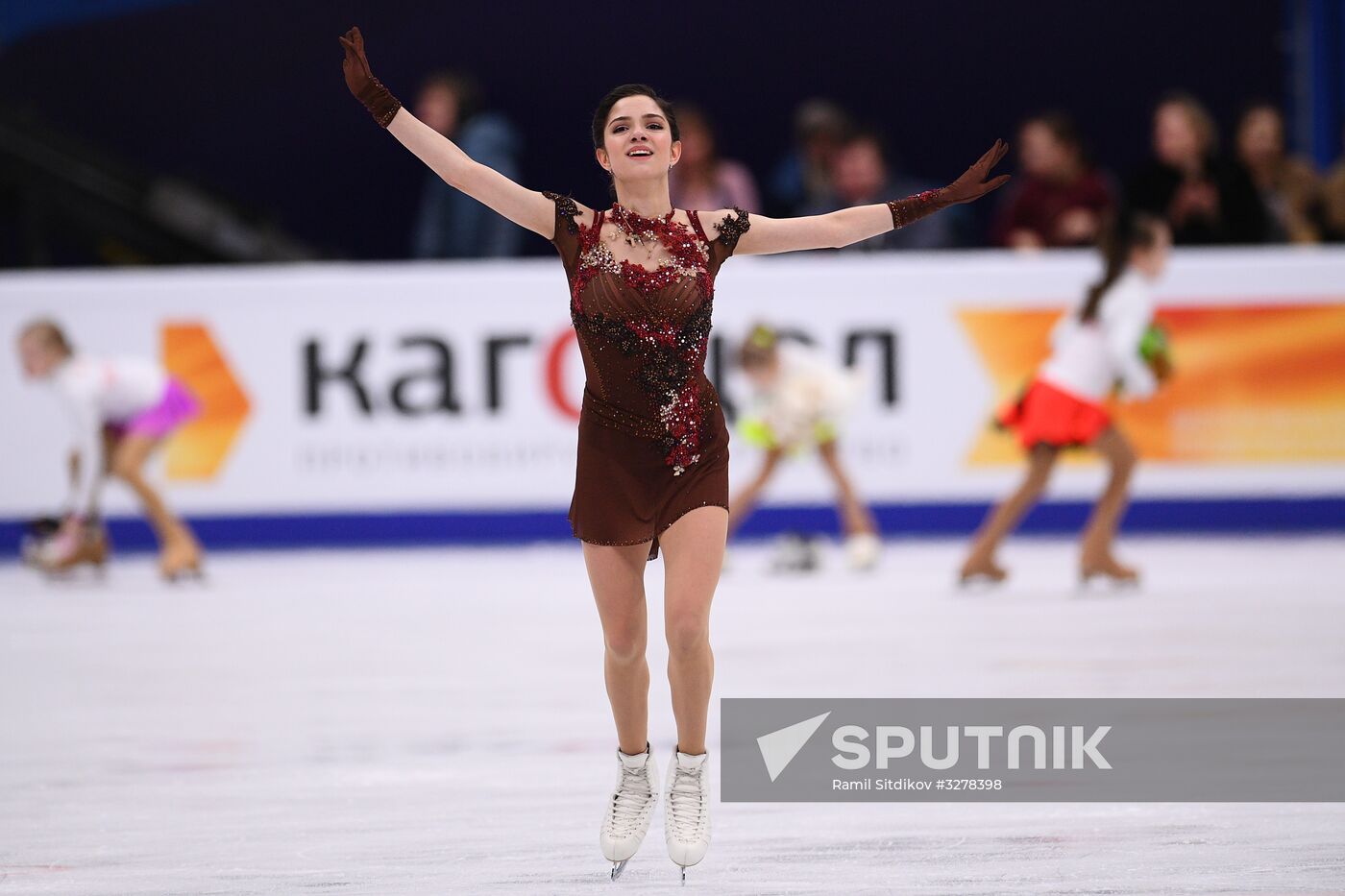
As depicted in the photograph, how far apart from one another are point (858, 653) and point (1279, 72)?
8.82m

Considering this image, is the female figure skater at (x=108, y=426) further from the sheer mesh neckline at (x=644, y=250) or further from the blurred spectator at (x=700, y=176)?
the sheer mesh neckline at (x=644, y=250)

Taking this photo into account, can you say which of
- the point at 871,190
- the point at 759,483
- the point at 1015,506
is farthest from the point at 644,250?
the point at 871,190

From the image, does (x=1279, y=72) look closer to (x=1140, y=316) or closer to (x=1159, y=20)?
(x=1159, y=20)

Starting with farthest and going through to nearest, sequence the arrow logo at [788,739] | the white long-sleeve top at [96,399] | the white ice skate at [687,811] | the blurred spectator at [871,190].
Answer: the blurred spectator at [871,190], the white long-sleeve top at [96,399], the arrow logo at [788,739], the white ice skate at [687,811]

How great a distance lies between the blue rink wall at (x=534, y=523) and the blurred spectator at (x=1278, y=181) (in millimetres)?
1404

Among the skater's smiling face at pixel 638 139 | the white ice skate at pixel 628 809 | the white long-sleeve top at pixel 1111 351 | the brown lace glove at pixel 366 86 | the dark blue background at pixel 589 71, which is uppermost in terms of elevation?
the dark blue background at pixel 589 71

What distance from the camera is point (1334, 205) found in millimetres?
9281

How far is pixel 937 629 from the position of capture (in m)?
5.99

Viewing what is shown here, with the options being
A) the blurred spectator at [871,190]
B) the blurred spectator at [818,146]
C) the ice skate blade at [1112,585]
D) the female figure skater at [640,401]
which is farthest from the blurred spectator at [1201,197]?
the female figure skater at [640,401]

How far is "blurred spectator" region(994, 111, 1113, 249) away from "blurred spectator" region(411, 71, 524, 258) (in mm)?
2518

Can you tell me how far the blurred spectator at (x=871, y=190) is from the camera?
8.73 metres

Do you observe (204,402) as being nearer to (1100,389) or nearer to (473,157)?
(473,157)

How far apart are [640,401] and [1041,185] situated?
21.2 feet

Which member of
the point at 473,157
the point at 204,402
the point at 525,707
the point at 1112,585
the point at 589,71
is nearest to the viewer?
the point at 525,707
